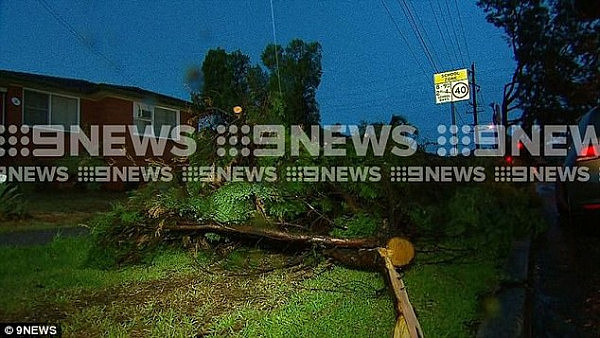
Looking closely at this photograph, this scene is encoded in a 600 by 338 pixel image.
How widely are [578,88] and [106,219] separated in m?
28.7

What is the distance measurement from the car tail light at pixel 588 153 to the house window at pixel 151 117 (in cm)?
1548

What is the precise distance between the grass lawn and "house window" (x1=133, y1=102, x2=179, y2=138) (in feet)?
45.6

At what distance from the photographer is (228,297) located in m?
3.45

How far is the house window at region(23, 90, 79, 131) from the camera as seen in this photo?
15.3 meters

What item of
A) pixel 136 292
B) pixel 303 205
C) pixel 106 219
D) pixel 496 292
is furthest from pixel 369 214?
pixel 106 219

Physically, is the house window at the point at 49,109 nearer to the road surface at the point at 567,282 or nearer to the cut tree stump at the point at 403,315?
the road surface at the point at 567,282

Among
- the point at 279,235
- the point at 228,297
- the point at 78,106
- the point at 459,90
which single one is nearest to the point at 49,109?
the point at 78,106

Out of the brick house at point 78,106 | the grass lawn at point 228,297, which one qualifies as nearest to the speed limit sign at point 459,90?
the brick house at point 78,106

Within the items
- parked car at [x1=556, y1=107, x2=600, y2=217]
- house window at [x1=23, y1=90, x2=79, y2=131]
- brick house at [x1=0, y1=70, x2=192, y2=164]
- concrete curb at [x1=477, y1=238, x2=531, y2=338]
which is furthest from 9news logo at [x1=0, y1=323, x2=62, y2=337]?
house window at [x1=23, y1=90, x2=79, y2=131]

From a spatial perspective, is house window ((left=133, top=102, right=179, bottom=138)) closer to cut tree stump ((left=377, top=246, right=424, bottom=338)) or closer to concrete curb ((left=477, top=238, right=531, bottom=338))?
concrete curb ((left=477, top=238, right=531, bottom=338))

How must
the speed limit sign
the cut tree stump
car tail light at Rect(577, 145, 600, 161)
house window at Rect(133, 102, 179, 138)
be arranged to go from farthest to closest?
the speed limit sign
house window at Rect(133, 102, 179, 138)
car tail light at Rect(577, 145, 600, 161)
the cut tree stump

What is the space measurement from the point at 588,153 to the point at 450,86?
18667mm

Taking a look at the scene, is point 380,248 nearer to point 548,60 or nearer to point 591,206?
point 591,206

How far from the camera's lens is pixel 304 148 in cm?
415
